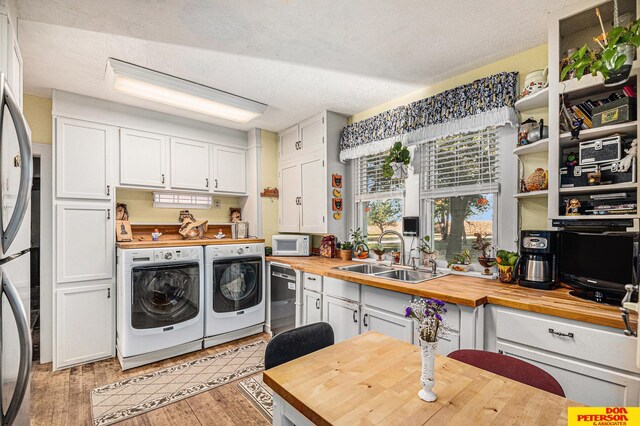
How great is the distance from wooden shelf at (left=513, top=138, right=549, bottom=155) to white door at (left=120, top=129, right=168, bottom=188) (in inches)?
134

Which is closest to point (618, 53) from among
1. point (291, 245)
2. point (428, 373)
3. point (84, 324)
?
point (428, 373)

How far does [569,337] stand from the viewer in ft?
4.93

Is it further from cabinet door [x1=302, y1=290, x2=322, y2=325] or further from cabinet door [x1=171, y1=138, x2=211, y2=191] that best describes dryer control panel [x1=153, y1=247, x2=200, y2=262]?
cabinet door [x1=302, y1=290, x2=322, y2=325]

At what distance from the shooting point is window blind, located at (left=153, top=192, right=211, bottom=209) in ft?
11.5

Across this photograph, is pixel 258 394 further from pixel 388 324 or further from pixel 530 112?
pixel 530 112

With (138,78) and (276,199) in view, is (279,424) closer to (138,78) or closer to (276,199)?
(138,78)

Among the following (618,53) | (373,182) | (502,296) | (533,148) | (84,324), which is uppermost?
(618,53)

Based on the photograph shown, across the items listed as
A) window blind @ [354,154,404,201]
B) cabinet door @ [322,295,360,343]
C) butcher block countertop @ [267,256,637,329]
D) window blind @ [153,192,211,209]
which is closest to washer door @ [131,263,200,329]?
window blind @ [153,192,211,209]

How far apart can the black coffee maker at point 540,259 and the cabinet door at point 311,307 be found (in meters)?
1.67

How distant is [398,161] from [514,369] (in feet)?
6.71

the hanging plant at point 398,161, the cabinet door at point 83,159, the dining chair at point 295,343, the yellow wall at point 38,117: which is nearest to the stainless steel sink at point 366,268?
the hanging plant at point 398,161

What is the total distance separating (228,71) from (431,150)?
1.93 metres

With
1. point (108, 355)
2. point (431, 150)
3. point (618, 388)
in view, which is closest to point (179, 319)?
point (108, 355)

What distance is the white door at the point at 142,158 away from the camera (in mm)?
3170
